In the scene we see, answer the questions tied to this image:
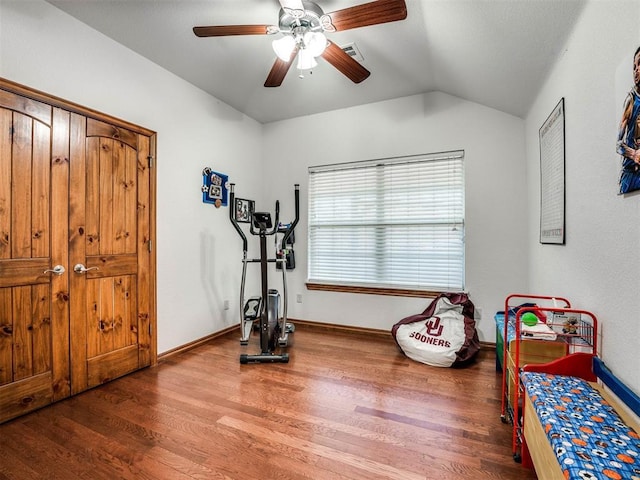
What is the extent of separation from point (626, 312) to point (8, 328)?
3.37 m

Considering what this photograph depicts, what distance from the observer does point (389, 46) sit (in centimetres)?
261

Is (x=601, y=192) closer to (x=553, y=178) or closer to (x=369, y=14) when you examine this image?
(x=553, y=178)

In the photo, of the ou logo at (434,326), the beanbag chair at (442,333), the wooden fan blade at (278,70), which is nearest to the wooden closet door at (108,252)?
the wooden fan blade at (278,70)

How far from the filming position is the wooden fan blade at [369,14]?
66.1 inches

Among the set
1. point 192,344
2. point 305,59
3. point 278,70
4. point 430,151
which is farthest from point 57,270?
point 430,151

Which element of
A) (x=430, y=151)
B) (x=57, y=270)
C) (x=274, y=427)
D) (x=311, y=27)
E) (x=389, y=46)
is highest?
(x=389, y=46)

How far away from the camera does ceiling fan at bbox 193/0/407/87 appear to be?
69.3 inches

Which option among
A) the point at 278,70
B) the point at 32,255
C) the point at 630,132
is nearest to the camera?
the point at 630,132

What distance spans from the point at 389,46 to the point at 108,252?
114 inches

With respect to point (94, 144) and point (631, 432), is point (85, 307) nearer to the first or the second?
point (94, 144)

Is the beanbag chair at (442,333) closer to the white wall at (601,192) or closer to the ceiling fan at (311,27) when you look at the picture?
the white wall at (601,192)

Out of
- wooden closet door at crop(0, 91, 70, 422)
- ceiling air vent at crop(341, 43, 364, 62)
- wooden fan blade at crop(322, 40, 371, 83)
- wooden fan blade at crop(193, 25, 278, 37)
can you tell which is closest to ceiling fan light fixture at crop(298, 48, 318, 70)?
wooden fan blade at crop(322, 40, 371, 83)

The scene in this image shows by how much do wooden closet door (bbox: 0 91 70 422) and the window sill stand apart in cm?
260

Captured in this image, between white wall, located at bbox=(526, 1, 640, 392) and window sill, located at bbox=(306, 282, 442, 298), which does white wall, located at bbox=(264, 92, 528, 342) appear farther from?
white wall, located at bbox=(526, 1, 640, 392)
